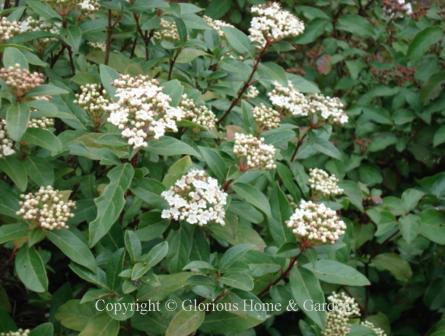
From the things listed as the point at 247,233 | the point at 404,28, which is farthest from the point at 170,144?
the point at 404,28

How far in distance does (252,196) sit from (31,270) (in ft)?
2.88

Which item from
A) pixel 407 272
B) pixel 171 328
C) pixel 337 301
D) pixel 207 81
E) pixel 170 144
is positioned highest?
pixel 170 144

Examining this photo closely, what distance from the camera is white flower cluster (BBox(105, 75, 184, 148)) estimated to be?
2.24 metres

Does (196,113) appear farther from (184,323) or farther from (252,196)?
(184,323)

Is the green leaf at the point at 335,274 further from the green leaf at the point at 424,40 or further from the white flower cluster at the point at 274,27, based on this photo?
the green leaf at the point at 424,40

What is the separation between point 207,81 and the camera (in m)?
3.38

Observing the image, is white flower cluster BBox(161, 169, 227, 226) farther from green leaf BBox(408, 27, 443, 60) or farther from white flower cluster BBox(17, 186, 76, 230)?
green leaf BBox(408, 27, 443, 60)

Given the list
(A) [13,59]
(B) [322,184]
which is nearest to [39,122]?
(A) [13,59]

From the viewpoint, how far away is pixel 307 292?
2369mm

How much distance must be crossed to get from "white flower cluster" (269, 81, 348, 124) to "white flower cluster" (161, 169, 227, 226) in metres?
0.86

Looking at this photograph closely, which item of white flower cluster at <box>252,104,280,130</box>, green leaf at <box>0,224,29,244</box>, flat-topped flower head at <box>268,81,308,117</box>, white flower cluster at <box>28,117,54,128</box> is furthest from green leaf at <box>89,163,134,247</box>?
flat-topped flower head at <box>268,81,308,117</box>

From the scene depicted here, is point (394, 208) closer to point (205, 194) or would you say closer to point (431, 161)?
point (431, 161)

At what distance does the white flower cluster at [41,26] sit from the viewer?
3.03 metres

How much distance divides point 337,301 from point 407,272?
96cm
